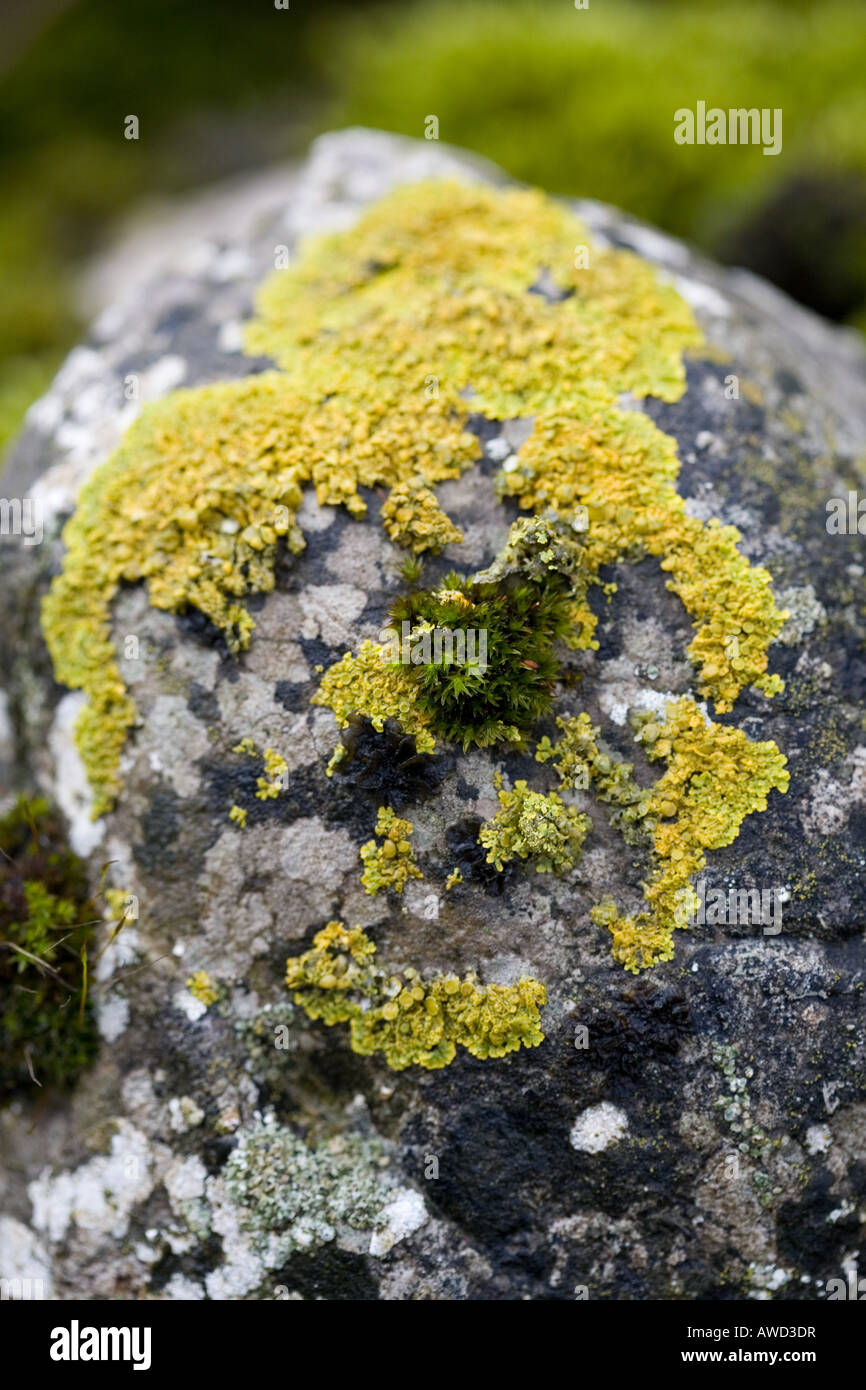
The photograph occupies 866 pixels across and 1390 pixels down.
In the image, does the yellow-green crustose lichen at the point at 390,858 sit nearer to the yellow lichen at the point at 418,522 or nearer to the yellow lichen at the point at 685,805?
the yellow lichen at the point at 685,805

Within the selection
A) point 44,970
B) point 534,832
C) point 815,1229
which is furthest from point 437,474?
point 815,1229

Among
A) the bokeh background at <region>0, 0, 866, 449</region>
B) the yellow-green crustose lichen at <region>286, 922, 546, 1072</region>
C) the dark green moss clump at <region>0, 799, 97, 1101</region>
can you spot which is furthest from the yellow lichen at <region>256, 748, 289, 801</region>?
the bokeh background at <region>0, 0, 866, 449</region>

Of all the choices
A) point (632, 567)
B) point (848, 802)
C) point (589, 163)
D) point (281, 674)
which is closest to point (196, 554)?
point (281, 674)

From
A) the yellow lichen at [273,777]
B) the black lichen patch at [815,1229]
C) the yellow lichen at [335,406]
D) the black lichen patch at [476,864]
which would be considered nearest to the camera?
the black lichen patch at [815,1229]

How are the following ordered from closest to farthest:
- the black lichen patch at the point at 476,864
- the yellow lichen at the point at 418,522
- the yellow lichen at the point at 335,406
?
the black lichen patch at the point at 476,864
the yellow lichen at the point at 418,522
the yellow lichen at the point at 335,406

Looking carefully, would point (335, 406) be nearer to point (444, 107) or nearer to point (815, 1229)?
point (815, 1229)

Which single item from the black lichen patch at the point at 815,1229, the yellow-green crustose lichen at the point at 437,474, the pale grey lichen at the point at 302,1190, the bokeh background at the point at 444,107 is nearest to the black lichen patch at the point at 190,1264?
the pale grey lichen at the point at 302,1190
